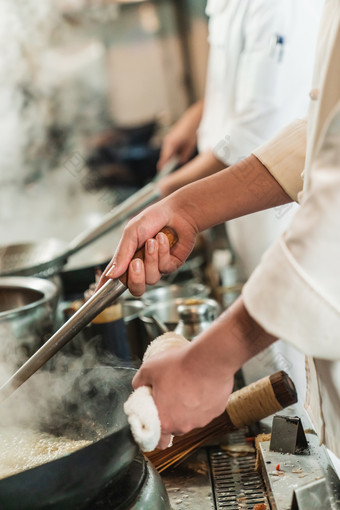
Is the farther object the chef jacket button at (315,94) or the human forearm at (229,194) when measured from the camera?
the human forearm at (229,194)

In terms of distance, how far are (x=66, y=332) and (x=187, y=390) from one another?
0.39 metres

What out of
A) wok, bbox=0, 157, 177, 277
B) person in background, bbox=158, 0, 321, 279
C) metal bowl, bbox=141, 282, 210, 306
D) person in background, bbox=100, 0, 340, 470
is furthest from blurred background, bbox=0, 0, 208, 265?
person in background, bbox=100, 0, 340, 470

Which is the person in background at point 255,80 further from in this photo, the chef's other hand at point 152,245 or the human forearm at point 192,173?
the chef's other hand at point 152,245

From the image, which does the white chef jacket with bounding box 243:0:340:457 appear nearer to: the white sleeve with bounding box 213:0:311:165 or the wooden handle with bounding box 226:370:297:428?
the wooden handle with bounding box 226:370:297:428

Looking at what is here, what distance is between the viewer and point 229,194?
60.1 inches

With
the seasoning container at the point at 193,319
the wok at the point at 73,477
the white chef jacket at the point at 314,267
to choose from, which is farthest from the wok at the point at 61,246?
the white chef jacket at the point at 314,267

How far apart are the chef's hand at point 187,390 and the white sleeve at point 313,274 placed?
5.3 inches

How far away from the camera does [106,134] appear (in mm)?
6234

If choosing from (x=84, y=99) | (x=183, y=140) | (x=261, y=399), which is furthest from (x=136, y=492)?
(x=84, y=99)

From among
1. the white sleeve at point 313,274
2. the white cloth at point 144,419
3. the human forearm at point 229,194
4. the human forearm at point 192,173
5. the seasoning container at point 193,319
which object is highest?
the white sleeve at point 313,274

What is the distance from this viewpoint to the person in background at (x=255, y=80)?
2.66 meters

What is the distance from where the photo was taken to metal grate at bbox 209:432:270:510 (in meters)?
1.42

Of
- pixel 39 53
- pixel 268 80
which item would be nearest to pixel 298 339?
pixel 268 80

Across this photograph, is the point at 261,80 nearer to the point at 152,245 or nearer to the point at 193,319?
the point at 193,319
